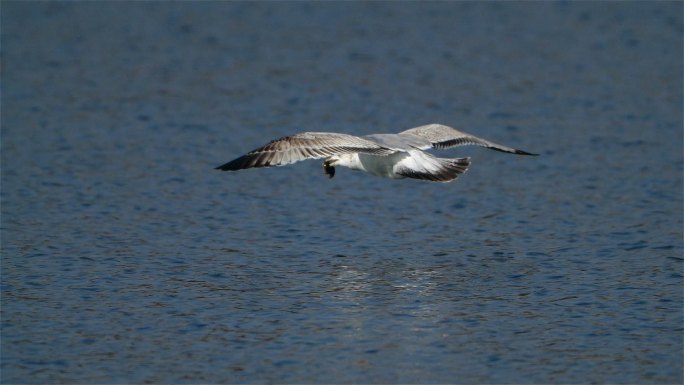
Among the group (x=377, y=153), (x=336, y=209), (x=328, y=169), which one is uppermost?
(x=377, y=153)

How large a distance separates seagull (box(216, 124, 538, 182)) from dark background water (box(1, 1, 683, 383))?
81cm

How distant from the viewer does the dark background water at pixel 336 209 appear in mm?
8242

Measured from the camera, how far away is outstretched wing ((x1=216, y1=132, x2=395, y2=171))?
9781mm

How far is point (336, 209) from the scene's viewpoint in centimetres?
1232

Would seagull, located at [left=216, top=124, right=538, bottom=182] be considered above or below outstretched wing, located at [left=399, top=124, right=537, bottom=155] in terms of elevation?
below

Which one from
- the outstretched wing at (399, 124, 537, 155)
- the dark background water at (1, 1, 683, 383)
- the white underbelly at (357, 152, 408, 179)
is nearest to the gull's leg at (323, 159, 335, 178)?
the white underbelly at (357, 152, 408, 179)

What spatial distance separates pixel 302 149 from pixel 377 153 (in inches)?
27.2

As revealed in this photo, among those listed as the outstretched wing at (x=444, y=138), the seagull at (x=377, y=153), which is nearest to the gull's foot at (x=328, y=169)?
the seagull at (x=377, y=153)

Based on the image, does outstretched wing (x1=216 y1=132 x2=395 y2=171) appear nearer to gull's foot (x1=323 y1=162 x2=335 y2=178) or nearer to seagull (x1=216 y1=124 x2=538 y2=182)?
seagull (x1=216 y1=124 x2=538 y2=182)

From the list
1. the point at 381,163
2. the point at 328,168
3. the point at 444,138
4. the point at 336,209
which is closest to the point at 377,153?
the point at 381,163

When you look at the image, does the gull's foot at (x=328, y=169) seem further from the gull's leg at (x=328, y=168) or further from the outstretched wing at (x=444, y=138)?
the outstretched wing at (x=444, y=138)

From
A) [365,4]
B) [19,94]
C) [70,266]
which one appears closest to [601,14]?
[365,4]

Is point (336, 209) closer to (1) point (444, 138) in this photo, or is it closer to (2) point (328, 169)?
(2) point (328, 169)

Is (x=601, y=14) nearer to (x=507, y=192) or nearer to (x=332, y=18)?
(x=332, y=18)
